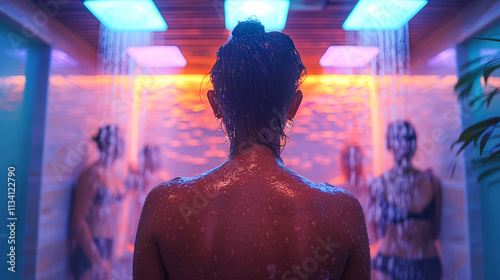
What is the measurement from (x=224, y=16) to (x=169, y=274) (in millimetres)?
2784

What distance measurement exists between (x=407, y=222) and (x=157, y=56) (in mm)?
3585

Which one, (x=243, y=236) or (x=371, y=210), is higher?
(x=243, y=236)

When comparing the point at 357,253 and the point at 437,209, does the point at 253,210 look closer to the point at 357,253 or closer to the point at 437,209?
the point at 357,253

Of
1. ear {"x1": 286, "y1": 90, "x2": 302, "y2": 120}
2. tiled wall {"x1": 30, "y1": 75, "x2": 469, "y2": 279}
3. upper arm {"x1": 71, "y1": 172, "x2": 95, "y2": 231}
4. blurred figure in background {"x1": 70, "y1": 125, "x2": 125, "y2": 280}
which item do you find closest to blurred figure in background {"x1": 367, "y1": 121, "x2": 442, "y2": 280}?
tiled wall {"x1": 30, "y1": 75, "x2": 469, "y2": 279}

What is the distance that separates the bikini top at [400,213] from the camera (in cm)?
279

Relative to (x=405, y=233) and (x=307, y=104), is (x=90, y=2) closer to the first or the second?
(x=307, y=104)

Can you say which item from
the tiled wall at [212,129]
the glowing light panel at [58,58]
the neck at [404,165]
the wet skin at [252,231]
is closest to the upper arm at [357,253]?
the wet skin at [252,231]

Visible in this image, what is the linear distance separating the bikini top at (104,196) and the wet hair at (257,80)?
2.75 metres

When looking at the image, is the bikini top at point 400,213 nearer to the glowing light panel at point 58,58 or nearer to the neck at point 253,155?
the neck at point 253,155

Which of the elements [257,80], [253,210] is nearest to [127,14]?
[257,80]

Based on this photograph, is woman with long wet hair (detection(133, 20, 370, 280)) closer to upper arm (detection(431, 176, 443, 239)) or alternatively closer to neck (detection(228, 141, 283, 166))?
neck (detection(228, 141, 283, 166))

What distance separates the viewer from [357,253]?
736 millimetres

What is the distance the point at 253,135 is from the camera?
30.9 inches

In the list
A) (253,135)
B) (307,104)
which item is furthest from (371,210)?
(253,135)
